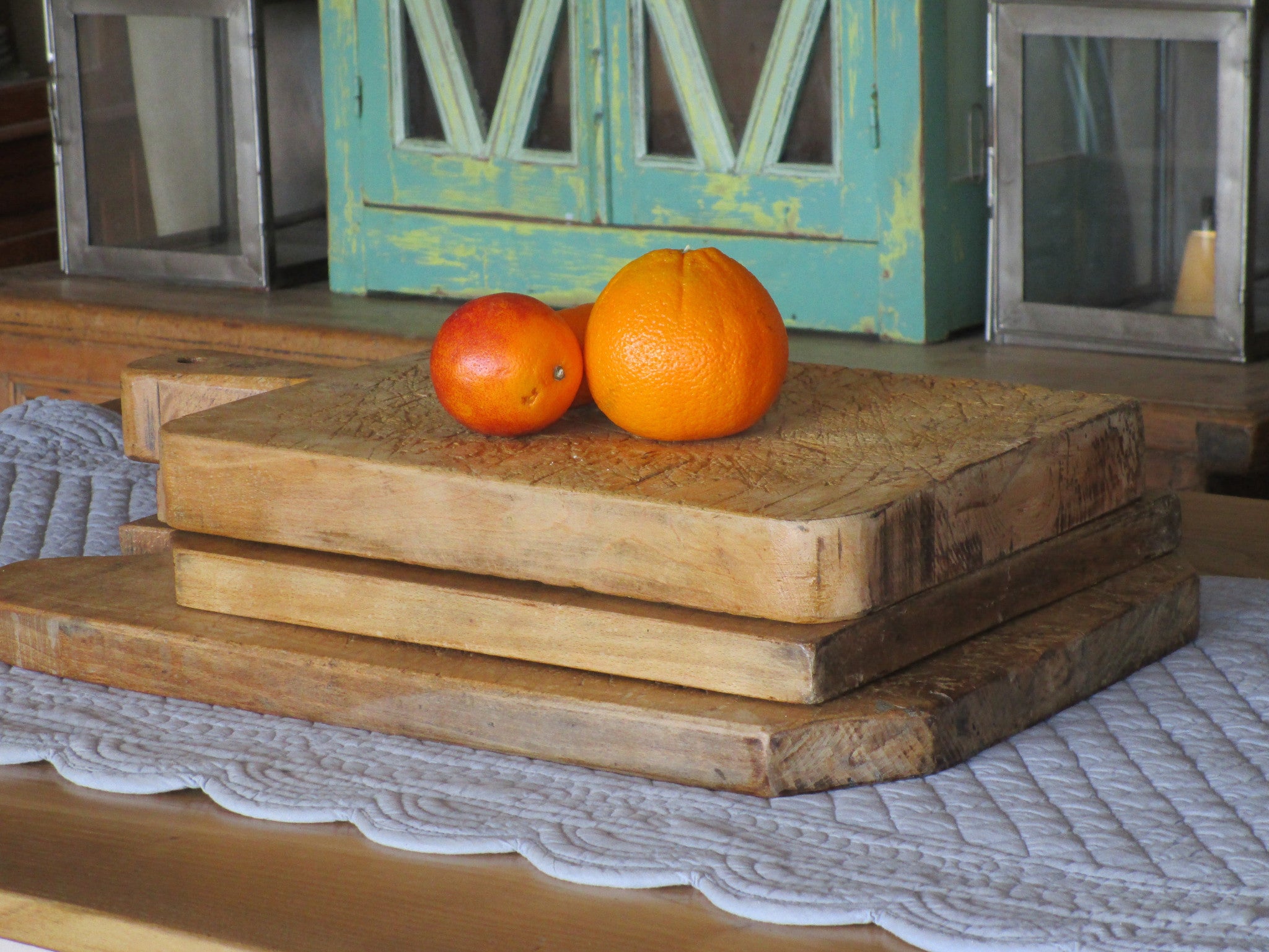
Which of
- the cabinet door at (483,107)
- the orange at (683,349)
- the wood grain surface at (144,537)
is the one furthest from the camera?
the cabinet door at (483,107)

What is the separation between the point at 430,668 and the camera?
632mm

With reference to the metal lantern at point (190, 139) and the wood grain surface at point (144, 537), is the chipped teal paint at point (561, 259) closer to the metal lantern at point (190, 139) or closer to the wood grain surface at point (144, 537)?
the metal lantern at point (190, 139)

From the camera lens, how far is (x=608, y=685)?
0.61 m

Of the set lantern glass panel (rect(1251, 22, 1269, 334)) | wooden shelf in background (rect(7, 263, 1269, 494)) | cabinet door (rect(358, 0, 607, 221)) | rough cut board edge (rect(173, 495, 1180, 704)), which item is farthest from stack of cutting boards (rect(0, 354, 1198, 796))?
cabinet door (rect(358, 0, 607, 221))

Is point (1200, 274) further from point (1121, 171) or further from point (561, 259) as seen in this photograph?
point (561, 259)

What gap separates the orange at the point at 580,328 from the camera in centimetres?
70

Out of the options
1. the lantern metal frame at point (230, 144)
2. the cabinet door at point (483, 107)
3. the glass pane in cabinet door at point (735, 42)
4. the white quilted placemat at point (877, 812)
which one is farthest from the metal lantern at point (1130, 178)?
the white quilted placemat at point (877, 812)

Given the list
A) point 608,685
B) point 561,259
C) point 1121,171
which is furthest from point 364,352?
point 608,685

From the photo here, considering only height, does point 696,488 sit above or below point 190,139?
below

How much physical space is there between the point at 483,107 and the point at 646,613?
60.1 inches

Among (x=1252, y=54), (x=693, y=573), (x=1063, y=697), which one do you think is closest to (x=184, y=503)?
(x=693, y=573)

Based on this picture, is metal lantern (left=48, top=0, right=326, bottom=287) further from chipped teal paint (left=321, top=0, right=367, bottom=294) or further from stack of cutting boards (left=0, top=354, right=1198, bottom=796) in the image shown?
stack of cutting boards (left=0, top=354, right=1198, bottom=796)

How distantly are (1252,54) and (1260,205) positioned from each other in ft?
0.48

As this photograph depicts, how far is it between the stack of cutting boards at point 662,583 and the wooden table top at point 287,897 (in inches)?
2.9
